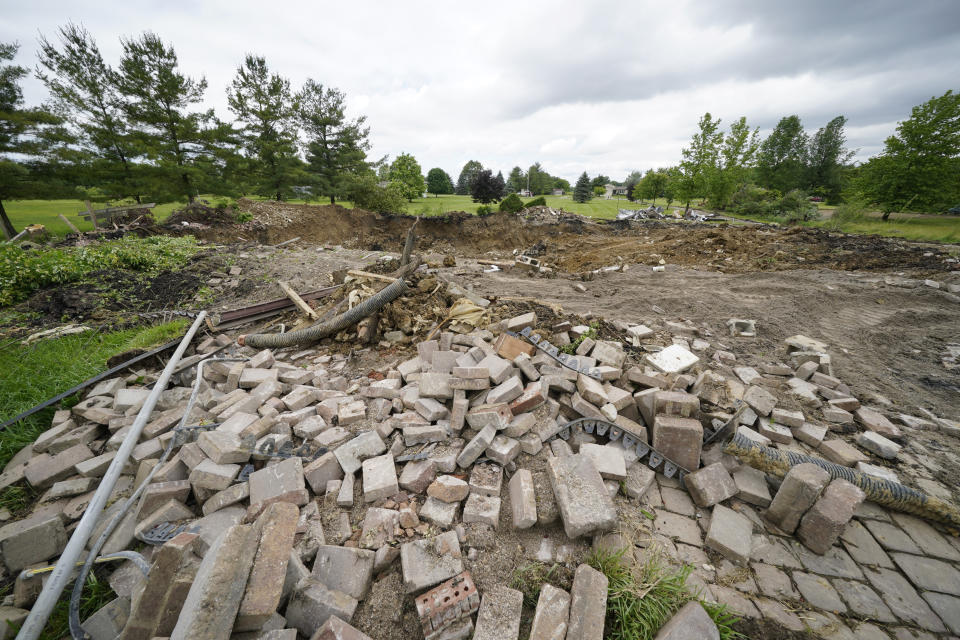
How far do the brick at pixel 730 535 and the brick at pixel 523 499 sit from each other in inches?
48.7

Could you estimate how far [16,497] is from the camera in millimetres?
2602

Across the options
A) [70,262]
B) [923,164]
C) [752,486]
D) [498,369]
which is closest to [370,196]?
[70,262]

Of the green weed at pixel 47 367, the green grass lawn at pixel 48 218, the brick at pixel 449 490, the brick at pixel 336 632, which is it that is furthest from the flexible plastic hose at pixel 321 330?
the green grass lawn at pixel 48 218

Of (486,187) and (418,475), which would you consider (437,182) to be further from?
(418,475)

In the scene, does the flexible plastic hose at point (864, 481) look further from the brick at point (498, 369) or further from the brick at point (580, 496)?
the brick at point (498, 369)

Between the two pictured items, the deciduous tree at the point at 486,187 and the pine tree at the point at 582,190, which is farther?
the pine tree at the point at 582,190

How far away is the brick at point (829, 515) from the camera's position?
6.72ft

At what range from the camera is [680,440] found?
2566 mm

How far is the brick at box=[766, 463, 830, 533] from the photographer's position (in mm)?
2143

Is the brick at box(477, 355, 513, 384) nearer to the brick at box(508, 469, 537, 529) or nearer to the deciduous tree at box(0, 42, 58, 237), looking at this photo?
the brick at box(508, 469, 537, 529)

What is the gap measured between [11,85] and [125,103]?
11.2 feet

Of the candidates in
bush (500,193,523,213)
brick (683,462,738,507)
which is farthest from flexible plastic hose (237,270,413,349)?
bush (500,193,523,213)

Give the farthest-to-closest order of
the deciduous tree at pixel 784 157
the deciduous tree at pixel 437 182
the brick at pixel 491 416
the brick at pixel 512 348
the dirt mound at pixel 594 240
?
1. the deciduous tree at pixel 437 182
2. the deciduous tree at pixel 784 157
3. the dirt mound at pixel 594 240
4. the brick at pixel 512 348
5. the brick at pixel 491 416

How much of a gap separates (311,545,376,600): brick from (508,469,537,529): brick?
0.92 m
